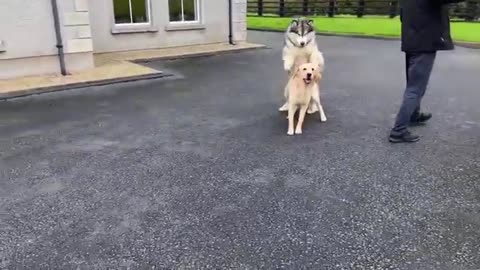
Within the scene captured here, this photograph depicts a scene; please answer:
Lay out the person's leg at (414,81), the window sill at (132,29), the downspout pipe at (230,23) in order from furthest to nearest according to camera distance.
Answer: the downspout pipe at (230,23) < the window sill at (132,29) < the person's leg at (414,81)

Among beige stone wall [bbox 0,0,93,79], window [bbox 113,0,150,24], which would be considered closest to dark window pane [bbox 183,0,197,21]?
window [bbox 113,0,150,24]

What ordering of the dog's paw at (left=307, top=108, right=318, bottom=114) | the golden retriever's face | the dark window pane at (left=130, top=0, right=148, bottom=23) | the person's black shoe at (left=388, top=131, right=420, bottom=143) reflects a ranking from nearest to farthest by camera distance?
1. the person's black shoe at (left=388, top=131, right=420, bottom=143)
2. the golden retriever's face
3. the dog's paw at (left=307, top=108, right=318, bottom=114)
4. the dark window pane at (left=130, top=0, right=148, bottom=23)

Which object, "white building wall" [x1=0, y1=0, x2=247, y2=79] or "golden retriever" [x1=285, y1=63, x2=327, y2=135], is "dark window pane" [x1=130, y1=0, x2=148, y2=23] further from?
"golden retriever" [x1=285, y1=63, x2=327, y2=135]

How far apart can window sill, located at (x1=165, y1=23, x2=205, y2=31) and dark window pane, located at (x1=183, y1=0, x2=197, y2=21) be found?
224 millimetres

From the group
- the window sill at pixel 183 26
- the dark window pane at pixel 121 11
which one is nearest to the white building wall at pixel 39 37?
the dark window pane at pixel 121 11

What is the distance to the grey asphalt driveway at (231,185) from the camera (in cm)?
227

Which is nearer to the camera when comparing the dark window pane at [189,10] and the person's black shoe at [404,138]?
the person's black shoe at [404,138]

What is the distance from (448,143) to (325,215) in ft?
6.29

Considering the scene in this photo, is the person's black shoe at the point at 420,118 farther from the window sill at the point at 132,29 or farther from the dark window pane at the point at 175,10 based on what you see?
the dark window pane at the point at 175,10

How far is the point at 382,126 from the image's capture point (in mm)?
4438

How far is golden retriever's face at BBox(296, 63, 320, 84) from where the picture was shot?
13.3 feet

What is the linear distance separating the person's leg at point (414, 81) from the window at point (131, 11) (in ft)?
22.6

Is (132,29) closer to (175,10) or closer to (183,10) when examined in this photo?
(175,10)

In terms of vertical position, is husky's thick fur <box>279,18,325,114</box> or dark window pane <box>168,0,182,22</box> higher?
dark window pane <box>168,0,182,22</box>
